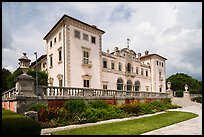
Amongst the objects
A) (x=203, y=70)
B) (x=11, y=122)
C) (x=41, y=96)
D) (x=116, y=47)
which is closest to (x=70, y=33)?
(x=116, y=47)

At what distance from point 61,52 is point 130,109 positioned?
13.9 metres

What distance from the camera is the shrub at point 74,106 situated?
14344 mm

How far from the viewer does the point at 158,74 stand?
4853 cm

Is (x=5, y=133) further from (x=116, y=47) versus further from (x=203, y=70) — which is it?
(x=116, y=47)

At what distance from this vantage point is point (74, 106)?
14.5m

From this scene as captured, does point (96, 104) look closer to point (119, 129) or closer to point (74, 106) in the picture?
point (74, 106)

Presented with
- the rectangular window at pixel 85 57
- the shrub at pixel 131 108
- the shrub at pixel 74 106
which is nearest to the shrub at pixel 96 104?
the shrub at pixel 74 106

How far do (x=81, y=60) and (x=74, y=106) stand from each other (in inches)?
597

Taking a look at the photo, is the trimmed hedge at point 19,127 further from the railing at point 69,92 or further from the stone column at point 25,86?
the railing at point 69,92

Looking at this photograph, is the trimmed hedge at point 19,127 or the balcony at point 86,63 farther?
the balcony at point 86,63

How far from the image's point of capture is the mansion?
27641 mm

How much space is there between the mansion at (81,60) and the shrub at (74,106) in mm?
12355

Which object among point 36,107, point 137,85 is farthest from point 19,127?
point 137,85

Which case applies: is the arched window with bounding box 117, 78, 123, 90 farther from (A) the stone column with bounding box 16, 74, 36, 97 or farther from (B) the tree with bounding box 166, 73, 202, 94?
(B) the tree with bounding box 166, 73, 202, 94
